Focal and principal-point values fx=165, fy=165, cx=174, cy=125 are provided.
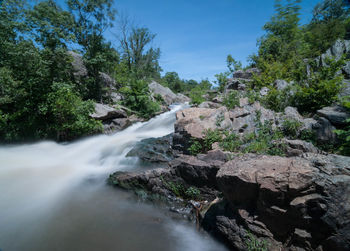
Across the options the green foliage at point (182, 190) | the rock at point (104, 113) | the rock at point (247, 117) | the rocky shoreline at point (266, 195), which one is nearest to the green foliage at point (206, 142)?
the rock at point (247, 117)

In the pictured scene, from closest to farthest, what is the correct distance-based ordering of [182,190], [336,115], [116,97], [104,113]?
1. [336,115]
2. [182,190]
3. [104,113]
4. [116,97]

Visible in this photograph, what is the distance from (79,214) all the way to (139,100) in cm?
1079

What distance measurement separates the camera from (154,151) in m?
7.09

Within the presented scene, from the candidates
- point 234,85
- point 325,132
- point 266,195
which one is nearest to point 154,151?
point 266,195

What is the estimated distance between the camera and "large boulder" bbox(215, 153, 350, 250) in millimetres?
2357

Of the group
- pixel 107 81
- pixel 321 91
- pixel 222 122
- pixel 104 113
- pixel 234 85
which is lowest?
pixel 222 122

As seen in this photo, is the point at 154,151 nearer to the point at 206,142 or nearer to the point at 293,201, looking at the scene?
the point at 206,142

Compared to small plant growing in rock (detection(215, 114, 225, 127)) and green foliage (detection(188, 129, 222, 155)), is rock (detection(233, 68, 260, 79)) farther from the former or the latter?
green foliage (detection(188, 129, 222, 155))

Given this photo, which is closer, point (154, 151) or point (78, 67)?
point (154, 151)

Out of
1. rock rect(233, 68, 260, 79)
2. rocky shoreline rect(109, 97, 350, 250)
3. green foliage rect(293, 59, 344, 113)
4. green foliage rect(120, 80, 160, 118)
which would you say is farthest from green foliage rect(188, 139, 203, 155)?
rock rect(233, 68, 260, 79)

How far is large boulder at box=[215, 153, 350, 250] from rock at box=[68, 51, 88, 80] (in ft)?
43.6

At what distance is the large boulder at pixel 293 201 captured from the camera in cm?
236

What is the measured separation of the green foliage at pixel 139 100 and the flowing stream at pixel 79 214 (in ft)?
23.1

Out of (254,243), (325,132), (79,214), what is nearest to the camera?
(254,243)
